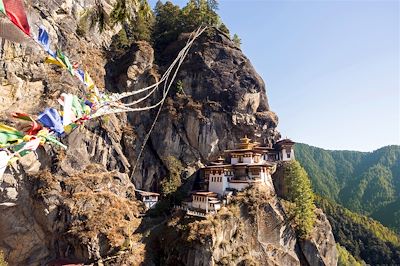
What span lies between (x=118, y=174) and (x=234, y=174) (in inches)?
515

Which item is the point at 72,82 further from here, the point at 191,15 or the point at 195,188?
the point at 191,15

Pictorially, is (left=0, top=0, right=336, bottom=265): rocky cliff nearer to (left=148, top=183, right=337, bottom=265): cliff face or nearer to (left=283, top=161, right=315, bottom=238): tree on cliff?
(left=148, top=183, right=337, bottom=265): cliff face

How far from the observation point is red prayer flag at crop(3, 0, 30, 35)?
12.7 ft

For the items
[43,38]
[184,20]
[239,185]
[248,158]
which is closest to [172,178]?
[239,185]

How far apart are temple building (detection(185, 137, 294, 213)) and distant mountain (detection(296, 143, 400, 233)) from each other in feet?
234

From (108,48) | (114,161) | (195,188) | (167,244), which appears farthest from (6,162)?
(108,48)

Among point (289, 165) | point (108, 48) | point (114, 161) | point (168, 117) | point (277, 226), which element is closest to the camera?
point (277, 226)

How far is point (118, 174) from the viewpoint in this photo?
32.2 metres

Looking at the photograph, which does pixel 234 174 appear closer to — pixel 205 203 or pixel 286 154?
pixel 205 203

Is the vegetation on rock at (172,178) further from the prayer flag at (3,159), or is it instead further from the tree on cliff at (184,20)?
the prayer flag at (3,159)

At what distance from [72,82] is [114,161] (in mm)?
9793

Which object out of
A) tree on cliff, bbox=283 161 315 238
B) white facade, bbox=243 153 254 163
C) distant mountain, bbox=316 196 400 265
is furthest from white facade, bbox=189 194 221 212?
distant mountain, bbox=316 196 400 265

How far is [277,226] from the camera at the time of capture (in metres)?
29.8

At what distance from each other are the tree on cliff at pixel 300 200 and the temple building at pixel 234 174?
268cm
